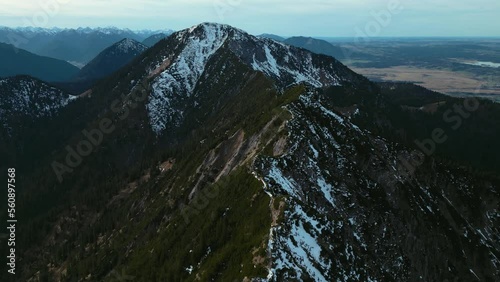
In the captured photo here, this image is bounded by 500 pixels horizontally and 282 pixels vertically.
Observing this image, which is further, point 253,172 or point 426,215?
point 426,215

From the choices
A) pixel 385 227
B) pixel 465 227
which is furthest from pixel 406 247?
pixel 465 227

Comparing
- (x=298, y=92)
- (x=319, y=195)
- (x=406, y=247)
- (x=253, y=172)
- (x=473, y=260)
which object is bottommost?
(x=473, y=260)

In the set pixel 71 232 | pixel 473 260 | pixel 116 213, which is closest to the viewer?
pixel 473 260

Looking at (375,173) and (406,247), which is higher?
(375,173)

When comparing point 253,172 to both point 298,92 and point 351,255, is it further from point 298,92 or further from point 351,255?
point 298,92

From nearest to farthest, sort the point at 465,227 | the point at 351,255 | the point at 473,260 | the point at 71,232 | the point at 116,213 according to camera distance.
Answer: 1. the point at 351,255
2. the point at 473,260
3. the point at 465,227
4. the point at 116,213
5. the point at 71,232

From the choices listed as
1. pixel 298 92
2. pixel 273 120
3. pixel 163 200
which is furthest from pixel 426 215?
pixel 163 200

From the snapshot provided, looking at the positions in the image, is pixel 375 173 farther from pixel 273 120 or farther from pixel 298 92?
pixel 298 92

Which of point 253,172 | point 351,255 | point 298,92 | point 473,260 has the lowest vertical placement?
point 473,260

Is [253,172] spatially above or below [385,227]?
above
